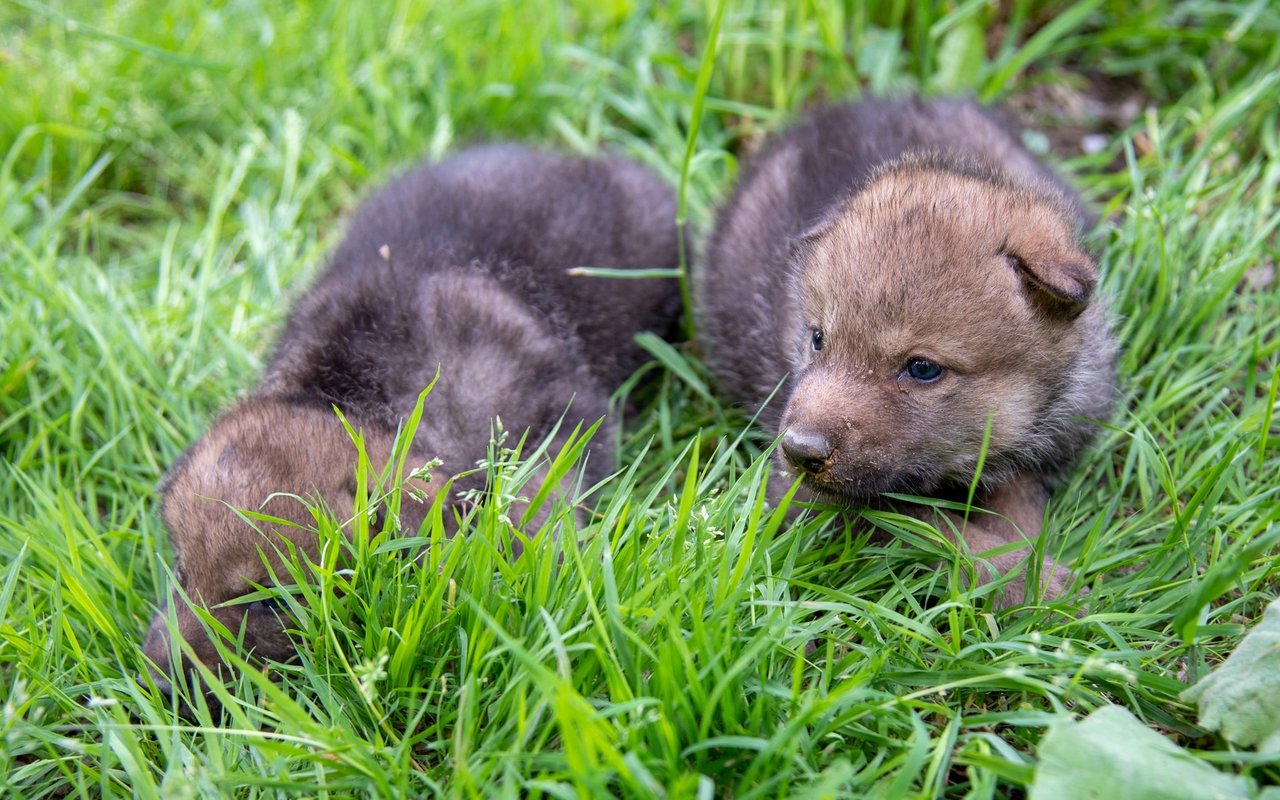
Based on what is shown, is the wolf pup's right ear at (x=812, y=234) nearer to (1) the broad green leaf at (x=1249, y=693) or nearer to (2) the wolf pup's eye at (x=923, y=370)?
(2) the wolf pup's eye at (x=923, y=370)

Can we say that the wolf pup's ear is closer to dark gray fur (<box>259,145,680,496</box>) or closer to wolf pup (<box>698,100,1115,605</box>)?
wolf pup (<box>698,100,1115,605</box>)

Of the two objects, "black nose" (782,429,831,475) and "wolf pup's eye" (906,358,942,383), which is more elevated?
"wolf pup's eye" (906,358,942,383)

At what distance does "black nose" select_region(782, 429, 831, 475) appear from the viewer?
115 inches

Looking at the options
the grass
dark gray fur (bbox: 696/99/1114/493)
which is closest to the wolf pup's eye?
A: dark gray fur (bbox: 696/99/1114/493)

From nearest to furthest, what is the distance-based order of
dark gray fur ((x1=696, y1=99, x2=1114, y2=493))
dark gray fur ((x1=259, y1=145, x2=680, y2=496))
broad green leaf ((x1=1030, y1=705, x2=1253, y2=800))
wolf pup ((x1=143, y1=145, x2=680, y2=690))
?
broad green leaf ((x1=1030, y1=705, x2=1253, y2=800)) < wolf pup ((x1=143, y1=145, x2=680, y2=690)) < dark gray fur ((x1=696, y1=99, x2=1114, y2=493)) < dark gray fur ((x1=259, y1=145, x2=680, y2=496))

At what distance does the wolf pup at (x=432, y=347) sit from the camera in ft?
10.0

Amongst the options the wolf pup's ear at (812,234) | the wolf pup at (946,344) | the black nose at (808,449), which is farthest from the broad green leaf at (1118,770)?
the wolf pup's ear at (812,234)

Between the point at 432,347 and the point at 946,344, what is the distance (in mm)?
1676

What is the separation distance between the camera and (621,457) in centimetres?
394

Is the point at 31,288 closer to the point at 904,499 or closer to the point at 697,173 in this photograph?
the point at 697,173

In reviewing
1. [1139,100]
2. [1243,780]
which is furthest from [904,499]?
[1139,100]

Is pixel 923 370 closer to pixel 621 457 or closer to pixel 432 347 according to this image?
pixel 621 457

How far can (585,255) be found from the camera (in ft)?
13.8

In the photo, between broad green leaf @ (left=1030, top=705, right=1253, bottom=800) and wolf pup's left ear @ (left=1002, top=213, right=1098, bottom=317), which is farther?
wolf pup's left ear @ (left=1002, top=213, right=1098, bottom=317)
